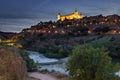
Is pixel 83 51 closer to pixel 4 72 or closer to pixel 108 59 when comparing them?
pixel 108 59

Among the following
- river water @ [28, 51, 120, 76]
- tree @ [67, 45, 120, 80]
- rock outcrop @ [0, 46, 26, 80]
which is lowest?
river water @ [28, 51, 120, 76]

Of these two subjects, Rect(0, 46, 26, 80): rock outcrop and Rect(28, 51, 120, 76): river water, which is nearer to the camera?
Rect(0, 46, 26, 80): rock outcrop

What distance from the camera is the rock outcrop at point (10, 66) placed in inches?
204

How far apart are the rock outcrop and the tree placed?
9.75 m

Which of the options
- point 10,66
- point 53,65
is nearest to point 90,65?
point 10,66

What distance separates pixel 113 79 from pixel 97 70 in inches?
37.9

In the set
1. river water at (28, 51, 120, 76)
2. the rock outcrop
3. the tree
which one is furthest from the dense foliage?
the rock outcrop

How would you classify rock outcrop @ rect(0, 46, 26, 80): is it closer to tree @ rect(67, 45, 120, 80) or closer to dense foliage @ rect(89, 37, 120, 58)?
tree @ rect(67, 45, 120, 80)

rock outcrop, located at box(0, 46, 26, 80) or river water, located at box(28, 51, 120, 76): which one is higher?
rock outcrop, located at box(0, 46, 26, 80)

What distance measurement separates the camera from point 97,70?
49.0 ft

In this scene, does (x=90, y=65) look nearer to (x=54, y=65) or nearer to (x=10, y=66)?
(x=10, y=66)

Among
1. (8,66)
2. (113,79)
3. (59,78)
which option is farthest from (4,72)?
(59,78)

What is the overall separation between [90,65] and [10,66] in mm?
10129

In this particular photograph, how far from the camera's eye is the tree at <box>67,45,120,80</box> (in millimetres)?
14863
